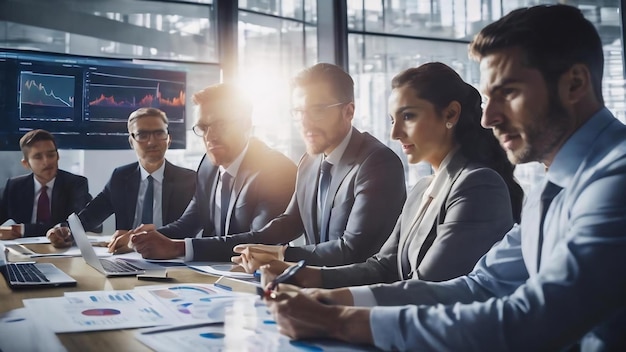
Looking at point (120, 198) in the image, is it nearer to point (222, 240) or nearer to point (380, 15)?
point (222, 240)

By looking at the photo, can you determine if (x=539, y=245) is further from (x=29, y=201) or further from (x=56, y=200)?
(x=29, y=201)

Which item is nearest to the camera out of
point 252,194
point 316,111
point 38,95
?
point 316,111

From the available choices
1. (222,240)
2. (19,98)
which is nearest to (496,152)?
(222,240)

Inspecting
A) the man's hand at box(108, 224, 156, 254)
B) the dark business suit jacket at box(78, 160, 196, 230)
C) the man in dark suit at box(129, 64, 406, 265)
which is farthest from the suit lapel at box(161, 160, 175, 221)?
the man in dark suit at box(129, 64, 406, 265)

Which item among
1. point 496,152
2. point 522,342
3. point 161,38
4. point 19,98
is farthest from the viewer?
point 161,38

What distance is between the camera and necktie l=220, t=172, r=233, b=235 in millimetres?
3254

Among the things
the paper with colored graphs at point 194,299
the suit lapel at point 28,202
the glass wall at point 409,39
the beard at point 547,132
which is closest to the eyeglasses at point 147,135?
the suit lapel at point 28,202

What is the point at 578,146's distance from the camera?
129 cm

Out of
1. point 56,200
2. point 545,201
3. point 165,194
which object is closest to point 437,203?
point 545,201

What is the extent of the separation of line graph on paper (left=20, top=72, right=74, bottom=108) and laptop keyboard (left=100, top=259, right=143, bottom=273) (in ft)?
8.81

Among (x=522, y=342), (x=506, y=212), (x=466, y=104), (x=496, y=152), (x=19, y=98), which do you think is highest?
(x=19, y=98)

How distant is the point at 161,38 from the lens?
5141 millimetres

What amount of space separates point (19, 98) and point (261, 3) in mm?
2181

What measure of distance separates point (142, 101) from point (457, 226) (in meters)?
3.84
